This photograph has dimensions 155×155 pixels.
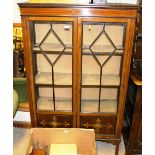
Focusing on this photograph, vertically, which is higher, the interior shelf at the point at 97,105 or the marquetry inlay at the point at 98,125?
the interior shelf at the point at 97,105

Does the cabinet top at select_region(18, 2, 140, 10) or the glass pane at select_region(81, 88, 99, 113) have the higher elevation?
the cabinet top at select_region(18, 2, 140, 10)

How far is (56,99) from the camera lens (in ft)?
7.18

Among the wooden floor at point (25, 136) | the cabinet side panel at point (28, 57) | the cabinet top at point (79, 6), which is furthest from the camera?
the wooden floor at point (25, 136)

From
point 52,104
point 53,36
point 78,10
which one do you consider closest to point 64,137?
point 52,104

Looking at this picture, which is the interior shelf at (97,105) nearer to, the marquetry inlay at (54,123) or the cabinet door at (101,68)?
the cabinet door at (101,68)

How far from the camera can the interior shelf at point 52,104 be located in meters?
2.08

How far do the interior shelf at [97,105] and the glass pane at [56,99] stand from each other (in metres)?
0.15

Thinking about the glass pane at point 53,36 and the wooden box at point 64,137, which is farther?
the wooden box at point 64,137

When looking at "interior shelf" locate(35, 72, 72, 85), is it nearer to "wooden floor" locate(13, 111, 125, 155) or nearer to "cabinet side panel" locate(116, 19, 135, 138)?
"cabinet side panel" locate(116, 19, 135, 138)

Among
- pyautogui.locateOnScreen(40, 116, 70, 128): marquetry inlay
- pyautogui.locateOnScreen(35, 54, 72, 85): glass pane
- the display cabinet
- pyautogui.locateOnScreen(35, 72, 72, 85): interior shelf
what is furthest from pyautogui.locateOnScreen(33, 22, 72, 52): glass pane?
pyautogui.locateOnScreen(40, 116, 70, 128): marquetry inlay

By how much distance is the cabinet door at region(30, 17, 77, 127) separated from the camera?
1.81 metres

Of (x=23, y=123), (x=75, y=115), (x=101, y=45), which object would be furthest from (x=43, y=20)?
(x=23, y=123)

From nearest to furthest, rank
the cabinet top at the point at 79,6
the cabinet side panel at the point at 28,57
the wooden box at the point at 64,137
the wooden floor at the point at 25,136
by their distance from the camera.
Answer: the cabinet top at the point at 79,6 → the cabinet side panel at the point at 28,57 → the wooden box at the point at 64,137 → the wooden floor at the point at 25,136

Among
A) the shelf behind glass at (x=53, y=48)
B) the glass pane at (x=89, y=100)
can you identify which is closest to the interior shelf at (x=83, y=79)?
the glass pane at (x=89, y=100)
